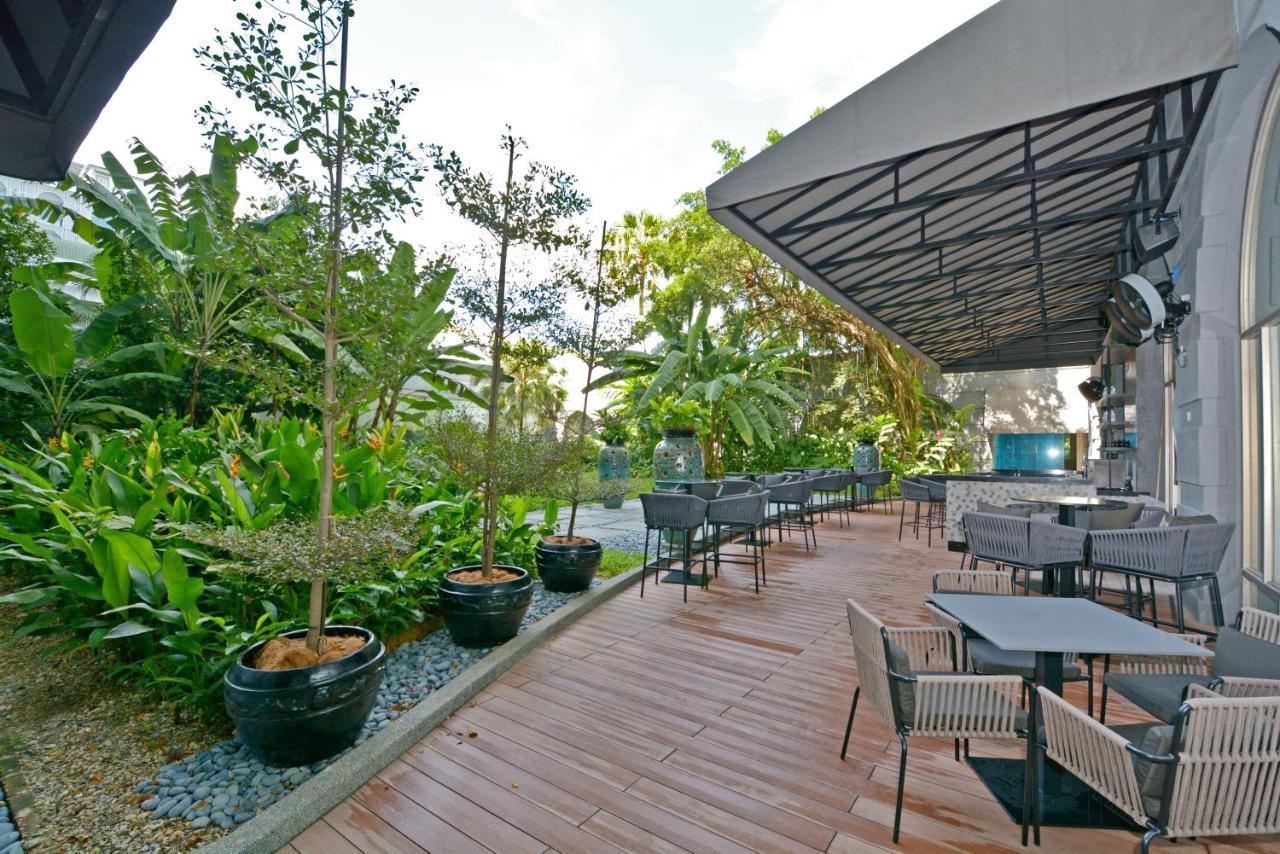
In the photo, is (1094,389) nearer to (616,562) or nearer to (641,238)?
(616,562)

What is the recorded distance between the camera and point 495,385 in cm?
387

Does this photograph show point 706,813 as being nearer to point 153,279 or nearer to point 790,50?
point 153,279

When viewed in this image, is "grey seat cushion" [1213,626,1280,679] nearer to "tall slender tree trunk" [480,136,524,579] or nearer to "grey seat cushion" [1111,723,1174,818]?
"grey seat cushion" [1111,723,1174,818]

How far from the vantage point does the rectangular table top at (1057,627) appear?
6.00 ft

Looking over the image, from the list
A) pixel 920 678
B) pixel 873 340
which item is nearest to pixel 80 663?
pixel 920 678

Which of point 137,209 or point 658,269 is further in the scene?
point 658,269

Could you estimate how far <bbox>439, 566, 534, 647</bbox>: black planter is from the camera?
11.0 feet

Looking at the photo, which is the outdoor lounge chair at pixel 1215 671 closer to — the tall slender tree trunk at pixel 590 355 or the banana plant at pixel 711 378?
the tall slender tree trunk at pixel 590 355

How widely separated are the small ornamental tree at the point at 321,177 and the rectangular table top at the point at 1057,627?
99.2 inches

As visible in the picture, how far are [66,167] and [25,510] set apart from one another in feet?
8.98

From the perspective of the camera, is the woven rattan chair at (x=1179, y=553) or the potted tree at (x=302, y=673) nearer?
the potted tree at (x=302, y=673)

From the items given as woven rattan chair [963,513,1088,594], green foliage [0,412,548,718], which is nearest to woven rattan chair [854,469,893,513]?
woven rattan chair [963,513,1088,594]

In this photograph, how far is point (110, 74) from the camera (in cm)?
158

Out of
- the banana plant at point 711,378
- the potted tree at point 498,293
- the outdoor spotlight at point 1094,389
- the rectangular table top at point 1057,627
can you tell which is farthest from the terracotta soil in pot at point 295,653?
the outdoor spotlight at point 1094,389
